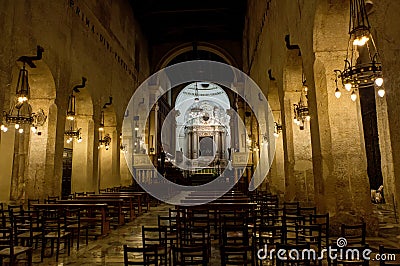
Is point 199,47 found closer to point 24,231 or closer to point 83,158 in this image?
point 83,158

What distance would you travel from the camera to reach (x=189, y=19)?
2055 centimetres

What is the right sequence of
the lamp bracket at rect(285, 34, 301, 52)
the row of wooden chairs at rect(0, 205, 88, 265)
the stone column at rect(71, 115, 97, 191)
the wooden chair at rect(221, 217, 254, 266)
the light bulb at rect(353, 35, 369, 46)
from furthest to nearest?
the stone column at rect(71, 115, 97, 191), the lamp bracket at rect(285, 34, 301, 52), the light bulb at rect(353, 35, 369, 46), the row of wooden chairs at rect(0, 205, 88, 265), the wooden chair at rect(221, 217, 254, 266)

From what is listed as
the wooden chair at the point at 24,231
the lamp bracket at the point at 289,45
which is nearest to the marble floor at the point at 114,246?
the wooden chair at the point at 24,231

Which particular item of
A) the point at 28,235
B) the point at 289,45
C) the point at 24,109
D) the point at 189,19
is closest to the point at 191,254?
the point at 28,235

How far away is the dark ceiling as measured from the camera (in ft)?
60.3

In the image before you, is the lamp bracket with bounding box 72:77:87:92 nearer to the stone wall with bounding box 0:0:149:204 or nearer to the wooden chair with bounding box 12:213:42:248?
the stone wall with bounding box 0:0:149:204

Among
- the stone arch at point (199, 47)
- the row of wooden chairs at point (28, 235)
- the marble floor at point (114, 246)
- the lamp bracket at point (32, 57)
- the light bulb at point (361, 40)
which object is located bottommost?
the marble floor at point (114, 246)

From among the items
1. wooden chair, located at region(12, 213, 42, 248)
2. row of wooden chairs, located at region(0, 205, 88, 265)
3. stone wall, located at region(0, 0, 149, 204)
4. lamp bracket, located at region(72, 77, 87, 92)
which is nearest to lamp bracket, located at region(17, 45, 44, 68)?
stone wall, located at region(0, 0, 149, 204)

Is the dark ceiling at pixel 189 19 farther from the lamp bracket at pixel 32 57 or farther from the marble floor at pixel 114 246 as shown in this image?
the marble floor at pixel 114 246

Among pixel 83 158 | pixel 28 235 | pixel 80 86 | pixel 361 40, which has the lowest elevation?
pixel 28 235

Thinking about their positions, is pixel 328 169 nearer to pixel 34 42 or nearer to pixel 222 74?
pixel 34 42

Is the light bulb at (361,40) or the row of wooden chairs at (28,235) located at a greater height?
the light bulb at (361,40)

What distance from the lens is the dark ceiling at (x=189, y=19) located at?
1839 centimetres

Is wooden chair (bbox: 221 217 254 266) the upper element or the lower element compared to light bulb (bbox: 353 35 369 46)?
lower
